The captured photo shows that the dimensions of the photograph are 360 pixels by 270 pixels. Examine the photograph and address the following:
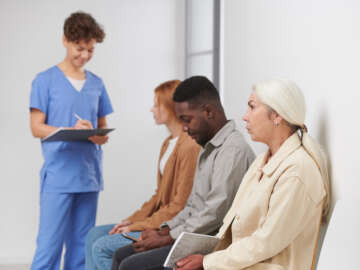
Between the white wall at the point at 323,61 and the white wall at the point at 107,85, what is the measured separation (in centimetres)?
221

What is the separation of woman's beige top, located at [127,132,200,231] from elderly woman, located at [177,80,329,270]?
80 cm

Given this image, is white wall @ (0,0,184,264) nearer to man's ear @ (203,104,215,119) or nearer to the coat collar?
man's ear @ (203,104,215,119)

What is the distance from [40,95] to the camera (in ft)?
11.0

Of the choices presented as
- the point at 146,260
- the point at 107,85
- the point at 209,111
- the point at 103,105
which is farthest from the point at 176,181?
the point at 107,85

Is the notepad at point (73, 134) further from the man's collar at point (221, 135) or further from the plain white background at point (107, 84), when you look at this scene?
the plain white background at point (107, 84)

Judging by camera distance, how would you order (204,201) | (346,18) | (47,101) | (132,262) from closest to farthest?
1. (346,18)
2. (132,262)
3. (204,201)
4. (47,101)

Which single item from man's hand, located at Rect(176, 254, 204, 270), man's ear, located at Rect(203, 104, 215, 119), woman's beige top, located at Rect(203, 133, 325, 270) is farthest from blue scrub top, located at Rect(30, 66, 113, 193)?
woman's beige top, located at Rect(203, 133, 325, 270)

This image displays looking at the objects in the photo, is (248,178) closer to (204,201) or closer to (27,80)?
(204,201)

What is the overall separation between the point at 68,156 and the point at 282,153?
203cm

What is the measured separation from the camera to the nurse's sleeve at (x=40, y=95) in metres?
3.32

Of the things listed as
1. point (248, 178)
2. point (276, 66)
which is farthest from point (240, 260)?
point (276, 66)

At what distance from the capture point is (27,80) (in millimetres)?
4820

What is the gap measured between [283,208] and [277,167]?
0.50ft

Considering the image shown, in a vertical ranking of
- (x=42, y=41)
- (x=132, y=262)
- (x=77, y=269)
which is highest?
(x=42, y=41)
